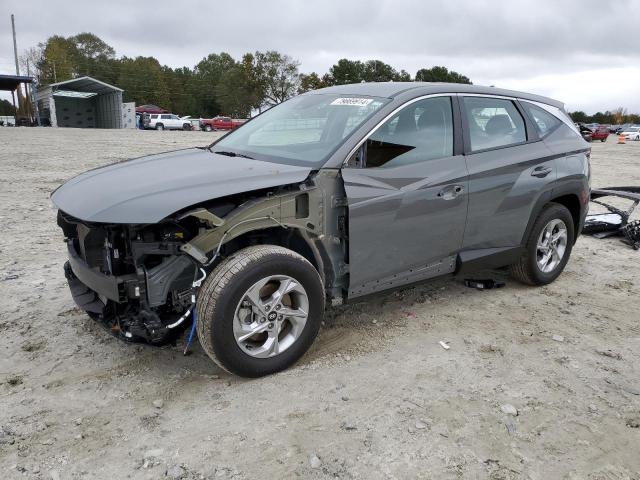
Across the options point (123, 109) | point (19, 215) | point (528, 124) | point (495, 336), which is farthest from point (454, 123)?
point (123, 109)

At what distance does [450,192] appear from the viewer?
3.91m

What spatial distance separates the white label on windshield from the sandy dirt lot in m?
1.63

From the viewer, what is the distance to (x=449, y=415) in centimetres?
293

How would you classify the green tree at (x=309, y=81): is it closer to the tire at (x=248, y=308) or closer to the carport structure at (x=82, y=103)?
the carport structure at (x=82, y=103)

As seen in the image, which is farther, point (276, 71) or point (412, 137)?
point (276, 71)

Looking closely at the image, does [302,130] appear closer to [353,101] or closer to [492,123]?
[353,101]

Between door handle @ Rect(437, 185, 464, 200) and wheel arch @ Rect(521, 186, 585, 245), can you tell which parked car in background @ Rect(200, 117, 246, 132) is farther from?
door handle @ Rect(437, 185, 464, 200)

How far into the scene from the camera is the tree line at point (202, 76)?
67312 mm

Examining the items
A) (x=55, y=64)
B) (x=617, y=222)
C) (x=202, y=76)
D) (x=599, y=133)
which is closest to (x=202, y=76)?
(x=202, y=76)

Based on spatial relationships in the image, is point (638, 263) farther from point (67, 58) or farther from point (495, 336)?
point (67, 58)

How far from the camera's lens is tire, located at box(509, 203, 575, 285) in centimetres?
471

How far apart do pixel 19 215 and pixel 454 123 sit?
6.14 metres

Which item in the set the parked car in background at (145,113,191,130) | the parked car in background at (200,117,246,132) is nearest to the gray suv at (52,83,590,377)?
the parked car in background at (200,117,246,132)

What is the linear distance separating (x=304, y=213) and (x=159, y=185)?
2.87ft
